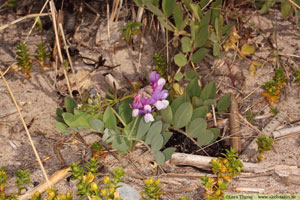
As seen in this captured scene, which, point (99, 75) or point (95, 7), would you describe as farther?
point (95, 7)

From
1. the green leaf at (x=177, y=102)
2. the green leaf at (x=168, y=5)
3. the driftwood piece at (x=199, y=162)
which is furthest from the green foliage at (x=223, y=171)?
the green leaf at (x=168, y=5)

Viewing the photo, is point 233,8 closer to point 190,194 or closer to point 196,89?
point 196,89

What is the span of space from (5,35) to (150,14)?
3.12ft

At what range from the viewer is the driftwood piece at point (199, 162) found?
1929 millimetres

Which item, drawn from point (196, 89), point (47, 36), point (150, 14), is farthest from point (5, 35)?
point (196, 89)

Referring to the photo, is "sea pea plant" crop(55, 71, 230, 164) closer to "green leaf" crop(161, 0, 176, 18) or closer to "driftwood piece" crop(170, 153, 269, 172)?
"driftwood piece" crop(170, 153, 269, 172)

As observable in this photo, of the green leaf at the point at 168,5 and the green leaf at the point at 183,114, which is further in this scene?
the green leaf at the point at 168,5

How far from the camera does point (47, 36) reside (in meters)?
2.68

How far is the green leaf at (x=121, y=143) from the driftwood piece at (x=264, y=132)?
21.5 inches

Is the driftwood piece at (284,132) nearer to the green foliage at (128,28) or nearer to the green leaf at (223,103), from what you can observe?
the green leaf at (223,103)

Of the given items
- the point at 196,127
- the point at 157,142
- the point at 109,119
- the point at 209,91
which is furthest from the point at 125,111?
the point at 209,91

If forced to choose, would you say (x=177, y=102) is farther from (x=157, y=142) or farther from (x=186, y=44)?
(x=186, y=44)

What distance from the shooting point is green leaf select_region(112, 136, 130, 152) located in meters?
1.81

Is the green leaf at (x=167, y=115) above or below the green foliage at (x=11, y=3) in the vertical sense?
below
